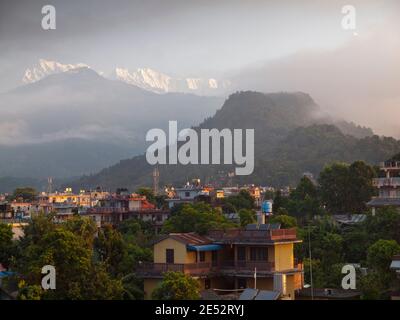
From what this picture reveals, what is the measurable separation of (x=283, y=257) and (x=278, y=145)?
229ft

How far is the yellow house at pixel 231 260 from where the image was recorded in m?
14.2

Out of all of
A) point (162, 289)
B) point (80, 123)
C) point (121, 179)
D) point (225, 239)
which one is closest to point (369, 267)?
point (225, 239)

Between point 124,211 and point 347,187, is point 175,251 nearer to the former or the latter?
point 347,187

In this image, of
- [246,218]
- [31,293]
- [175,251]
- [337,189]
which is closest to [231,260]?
[175,251]

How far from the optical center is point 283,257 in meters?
14.6

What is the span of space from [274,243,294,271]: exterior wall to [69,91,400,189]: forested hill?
158 ft

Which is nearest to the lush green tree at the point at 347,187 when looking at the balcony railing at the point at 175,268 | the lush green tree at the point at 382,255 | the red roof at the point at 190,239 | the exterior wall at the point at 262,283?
the lush green tree at the point at 382,255

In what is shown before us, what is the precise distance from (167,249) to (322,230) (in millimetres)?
7096

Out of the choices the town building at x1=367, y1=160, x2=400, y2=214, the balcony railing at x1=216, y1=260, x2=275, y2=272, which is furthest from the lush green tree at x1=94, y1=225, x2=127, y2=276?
the town building at x1=367, y1=160, x2=400, y2=214

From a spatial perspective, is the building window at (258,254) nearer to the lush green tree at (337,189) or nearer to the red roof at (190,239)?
the red roof at (190,239)

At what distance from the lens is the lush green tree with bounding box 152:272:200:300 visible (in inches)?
470
